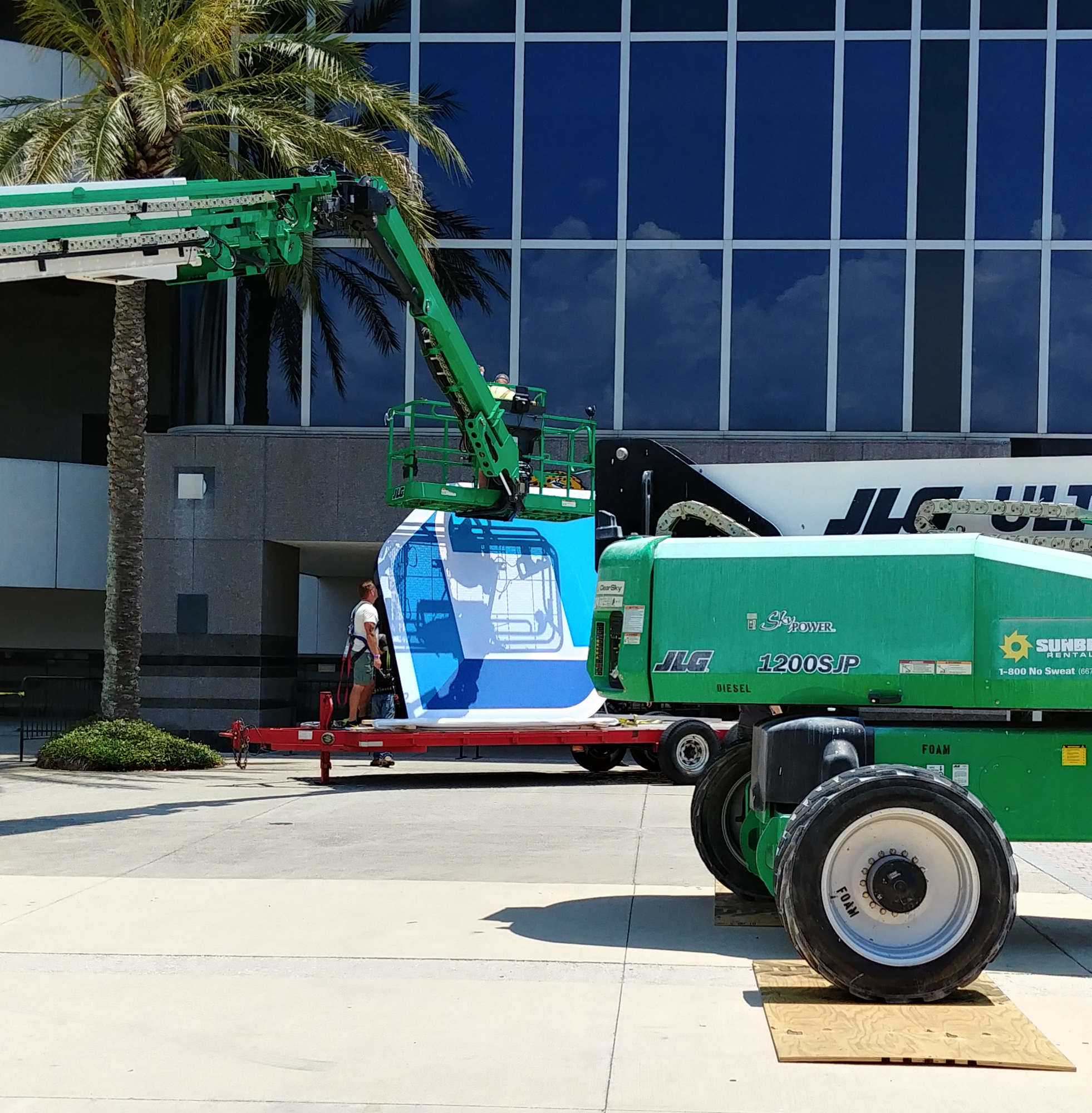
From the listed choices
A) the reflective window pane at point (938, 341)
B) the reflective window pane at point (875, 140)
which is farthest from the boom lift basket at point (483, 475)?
the reflective window pane at point (875, 140)

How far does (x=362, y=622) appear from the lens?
1706cm

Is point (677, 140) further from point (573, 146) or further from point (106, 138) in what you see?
point (106, 138)

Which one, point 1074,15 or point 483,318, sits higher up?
point 1074,15

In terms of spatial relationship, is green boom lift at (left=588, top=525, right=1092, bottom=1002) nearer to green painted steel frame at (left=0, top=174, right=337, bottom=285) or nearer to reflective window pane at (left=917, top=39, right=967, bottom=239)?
green painted steel frame at (left=0, top=174, right=337, bottom=285)

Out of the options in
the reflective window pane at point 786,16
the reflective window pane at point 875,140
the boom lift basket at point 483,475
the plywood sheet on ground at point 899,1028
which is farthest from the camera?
the reflective window pane at point 786,16

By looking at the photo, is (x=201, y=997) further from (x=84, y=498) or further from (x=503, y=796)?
(x=84, y=498)

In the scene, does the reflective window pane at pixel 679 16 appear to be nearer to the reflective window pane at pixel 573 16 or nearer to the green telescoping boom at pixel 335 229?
the reflective window pane at pixel 573 16

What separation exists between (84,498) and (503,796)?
11.0 m

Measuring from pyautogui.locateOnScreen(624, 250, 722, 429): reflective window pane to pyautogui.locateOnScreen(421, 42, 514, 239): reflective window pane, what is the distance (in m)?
2.34

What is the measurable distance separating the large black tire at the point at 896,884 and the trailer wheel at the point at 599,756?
10.7 m

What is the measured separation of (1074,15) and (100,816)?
18272 mm

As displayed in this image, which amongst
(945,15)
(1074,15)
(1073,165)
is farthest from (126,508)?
(1074,15)

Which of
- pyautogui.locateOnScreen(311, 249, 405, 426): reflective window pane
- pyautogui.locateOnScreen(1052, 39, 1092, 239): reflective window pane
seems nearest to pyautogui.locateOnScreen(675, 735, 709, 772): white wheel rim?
pyautogui.locateOnScreen(311, 249, 405, 426): reflective window pane

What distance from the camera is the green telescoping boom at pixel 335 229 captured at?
462 inches
